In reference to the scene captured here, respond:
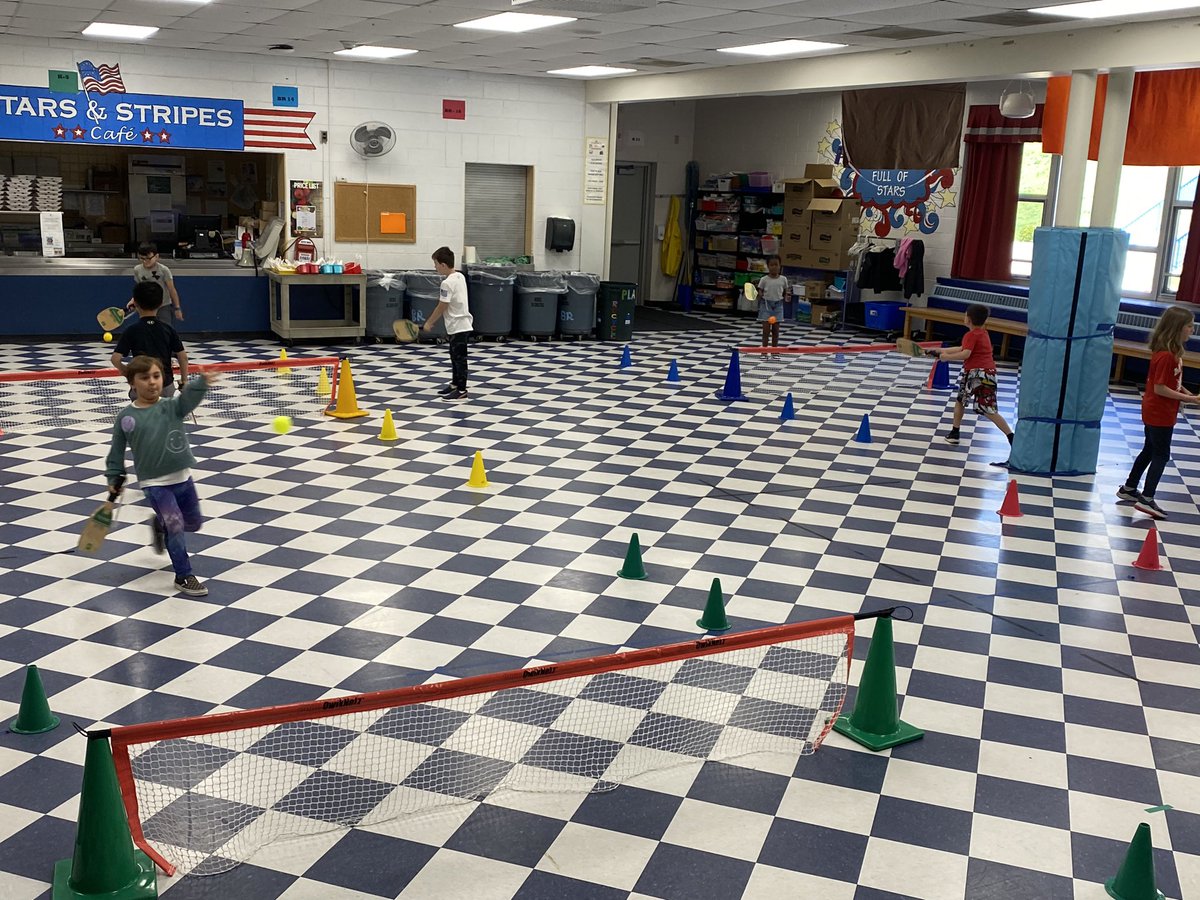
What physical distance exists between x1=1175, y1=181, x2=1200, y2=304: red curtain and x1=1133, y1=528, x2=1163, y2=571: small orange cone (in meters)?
8.65

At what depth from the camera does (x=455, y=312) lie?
1148 centimetres

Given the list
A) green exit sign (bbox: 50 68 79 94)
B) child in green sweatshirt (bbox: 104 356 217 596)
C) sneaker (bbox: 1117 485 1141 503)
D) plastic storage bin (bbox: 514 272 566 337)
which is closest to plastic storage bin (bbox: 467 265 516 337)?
plastic storage bin (bbox: 514 272 566 337)

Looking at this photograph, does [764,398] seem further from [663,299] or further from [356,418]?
[663,299]

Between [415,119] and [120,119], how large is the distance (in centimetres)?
395

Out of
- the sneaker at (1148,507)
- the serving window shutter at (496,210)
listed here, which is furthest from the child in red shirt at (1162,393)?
the serving window shutter at (496,210)

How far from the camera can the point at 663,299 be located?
22172mm

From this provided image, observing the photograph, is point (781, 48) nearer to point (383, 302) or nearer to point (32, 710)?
point (383, 302)

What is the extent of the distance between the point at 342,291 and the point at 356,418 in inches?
Answer: 204

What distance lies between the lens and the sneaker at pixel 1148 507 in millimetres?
8375

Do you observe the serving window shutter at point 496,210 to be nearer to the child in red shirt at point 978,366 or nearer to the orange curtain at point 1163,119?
the orange curtain at point 1163,119

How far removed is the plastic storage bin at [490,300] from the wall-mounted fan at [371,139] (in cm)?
214

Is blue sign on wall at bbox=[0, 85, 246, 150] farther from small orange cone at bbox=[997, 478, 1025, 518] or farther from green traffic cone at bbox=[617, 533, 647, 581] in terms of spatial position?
small orange cone at bbox=[997, 478, 1025, 518]

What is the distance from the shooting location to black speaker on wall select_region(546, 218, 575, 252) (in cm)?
1738

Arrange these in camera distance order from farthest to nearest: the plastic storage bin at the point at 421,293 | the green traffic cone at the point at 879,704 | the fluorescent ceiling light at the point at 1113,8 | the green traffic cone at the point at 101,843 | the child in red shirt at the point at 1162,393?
the plastic storage bin at the point at 421,293
the fluorescent ceiling light at the point at 1113,8
the child in red shirt at the point at 1162,393
the green traffic cone at the point at 879,704
the green traffic cone at the point at 101,843
